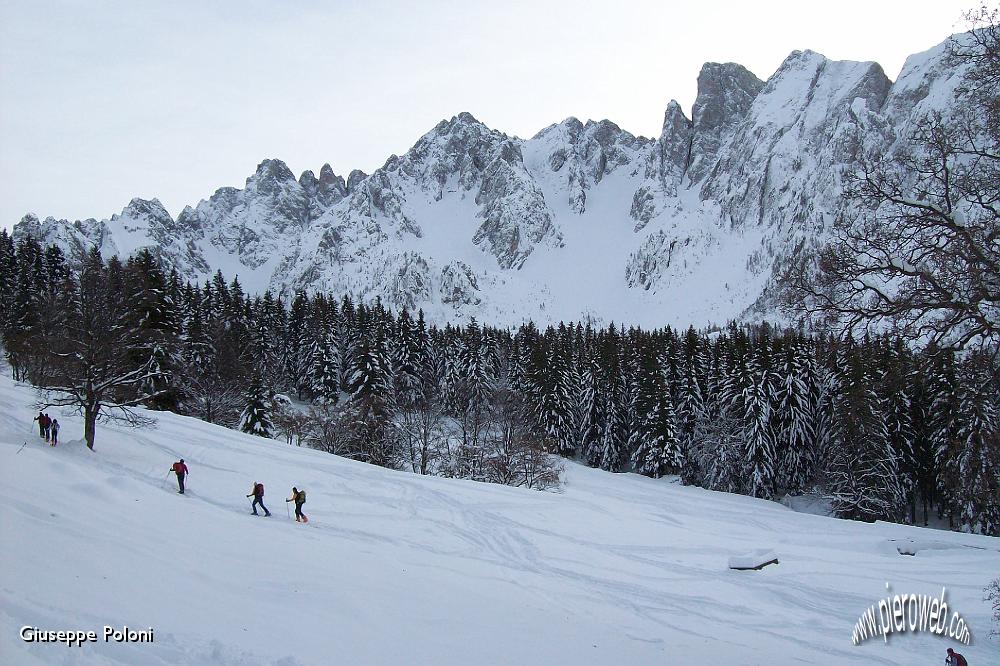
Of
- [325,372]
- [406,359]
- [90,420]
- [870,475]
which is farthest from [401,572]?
[406,359]

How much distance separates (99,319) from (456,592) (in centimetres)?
2054

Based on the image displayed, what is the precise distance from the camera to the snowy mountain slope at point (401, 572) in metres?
8.60

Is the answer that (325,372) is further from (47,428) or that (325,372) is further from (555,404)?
(47,428)

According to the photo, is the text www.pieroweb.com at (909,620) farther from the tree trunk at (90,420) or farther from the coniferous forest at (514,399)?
the tree trunk at (90,420)

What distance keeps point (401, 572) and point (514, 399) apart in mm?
36426

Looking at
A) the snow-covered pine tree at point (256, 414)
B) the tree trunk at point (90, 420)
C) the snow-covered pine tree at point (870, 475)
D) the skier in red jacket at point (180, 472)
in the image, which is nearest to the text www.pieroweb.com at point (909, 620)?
the skier in red jacket at point (180, 472)

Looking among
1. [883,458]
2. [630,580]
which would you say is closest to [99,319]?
[630,580]

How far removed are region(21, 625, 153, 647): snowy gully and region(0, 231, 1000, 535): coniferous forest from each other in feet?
60.4

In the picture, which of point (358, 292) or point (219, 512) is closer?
point (219, 512)

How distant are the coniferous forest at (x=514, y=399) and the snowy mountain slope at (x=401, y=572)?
19.4ft

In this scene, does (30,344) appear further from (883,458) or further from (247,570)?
(883,458)

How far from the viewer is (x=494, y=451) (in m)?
44.6

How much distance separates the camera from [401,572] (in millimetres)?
14070

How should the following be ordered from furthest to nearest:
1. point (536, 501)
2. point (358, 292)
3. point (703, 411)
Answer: point (358, 292) → point (703, 411) → point (536, 501)
